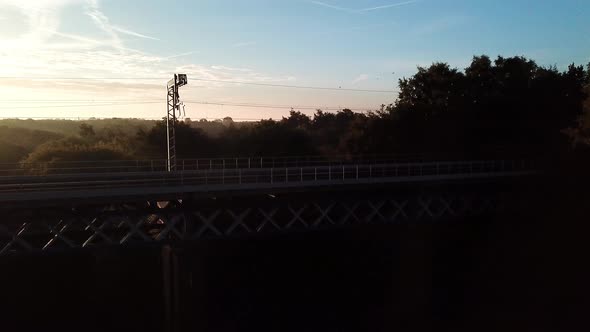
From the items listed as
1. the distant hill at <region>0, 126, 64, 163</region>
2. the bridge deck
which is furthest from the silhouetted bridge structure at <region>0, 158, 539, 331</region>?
the distant hill at <region>0, 126, 64, 163</region>

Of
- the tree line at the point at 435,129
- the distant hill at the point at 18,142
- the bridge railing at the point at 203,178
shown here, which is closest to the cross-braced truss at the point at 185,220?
the bridge railing at the point at 203,178

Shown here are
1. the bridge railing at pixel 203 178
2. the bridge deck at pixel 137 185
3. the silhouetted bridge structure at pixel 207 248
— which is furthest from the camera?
the bridge railing at pixel 203 178

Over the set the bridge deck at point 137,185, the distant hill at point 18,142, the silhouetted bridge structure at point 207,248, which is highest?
the distant hill at point 18,142

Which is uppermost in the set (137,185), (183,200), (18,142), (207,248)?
(18,142)

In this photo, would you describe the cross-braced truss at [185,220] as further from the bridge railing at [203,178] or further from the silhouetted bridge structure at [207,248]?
the bridge railing at [203,178]

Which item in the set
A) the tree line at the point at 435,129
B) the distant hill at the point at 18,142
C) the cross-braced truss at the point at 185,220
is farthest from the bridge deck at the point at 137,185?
the distant hill at the point at 18,142

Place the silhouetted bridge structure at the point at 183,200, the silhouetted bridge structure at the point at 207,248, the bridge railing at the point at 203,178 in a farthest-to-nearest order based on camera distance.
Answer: the bridge railing at the point at 203,178 < the silhouetted bridge structure at the point at 207,248 < the silhouetted bridge structure at the point at 183,200

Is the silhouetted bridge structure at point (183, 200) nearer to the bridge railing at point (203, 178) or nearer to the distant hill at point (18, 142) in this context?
the bridge railing at point (203, 178)

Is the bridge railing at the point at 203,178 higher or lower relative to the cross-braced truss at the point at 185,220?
higher

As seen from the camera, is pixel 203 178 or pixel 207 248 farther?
pixel 207 248

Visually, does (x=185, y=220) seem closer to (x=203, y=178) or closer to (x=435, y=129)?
(x=203, y=178)

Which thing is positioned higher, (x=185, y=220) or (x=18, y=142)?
(x=18, y=142)

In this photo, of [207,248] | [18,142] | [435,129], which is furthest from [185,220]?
[18,142]

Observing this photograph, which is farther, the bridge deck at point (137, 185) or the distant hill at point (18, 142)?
the distant hill at point (18, 142)
